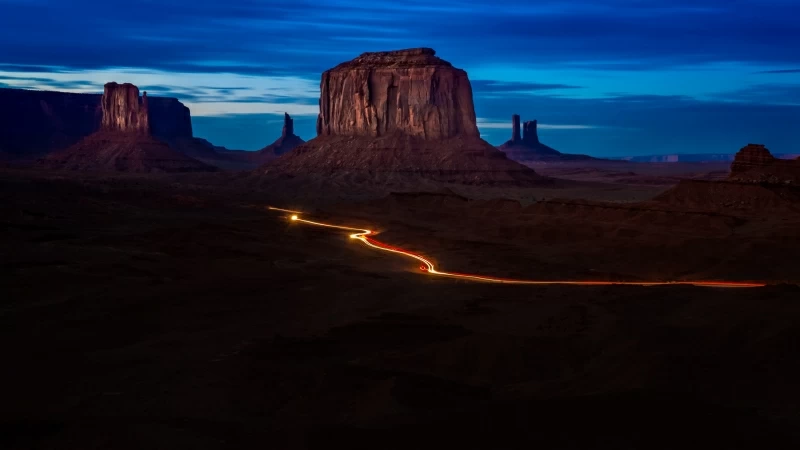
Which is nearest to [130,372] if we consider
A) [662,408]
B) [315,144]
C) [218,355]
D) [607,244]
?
[218,355]

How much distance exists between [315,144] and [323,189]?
35.2m

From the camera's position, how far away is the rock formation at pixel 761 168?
68.8 m

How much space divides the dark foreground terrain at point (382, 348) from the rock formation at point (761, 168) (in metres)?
22.4

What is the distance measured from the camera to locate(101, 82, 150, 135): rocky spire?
605ft

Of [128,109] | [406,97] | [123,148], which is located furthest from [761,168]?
[128,109]

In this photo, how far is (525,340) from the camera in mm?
22719

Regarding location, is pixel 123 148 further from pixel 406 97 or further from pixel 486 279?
pixel 486 279

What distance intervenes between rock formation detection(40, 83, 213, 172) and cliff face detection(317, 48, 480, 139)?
41.4m

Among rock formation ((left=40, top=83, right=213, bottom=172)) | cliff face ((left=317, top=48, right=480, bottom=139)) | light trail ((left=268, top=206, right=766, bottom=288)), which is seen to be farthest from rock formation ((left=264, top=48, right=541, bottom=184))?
light trail ((left=268, top=206, right=766, bottom=288))

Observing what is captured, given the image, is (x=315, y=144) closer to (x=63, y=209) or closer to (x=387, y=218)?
(x=387, y=218)

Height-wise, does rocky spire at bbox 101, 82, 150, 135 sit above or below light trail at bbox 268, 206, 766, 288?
above

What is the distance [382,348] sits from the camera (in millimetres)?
23188

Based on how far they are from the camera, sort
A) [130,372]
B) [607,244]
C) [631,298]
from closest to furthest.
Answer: [130,372] < [631,298] < [607,244]

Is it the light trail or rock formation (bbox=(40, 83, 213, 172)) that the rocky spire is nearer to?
rock formation (bbox=(40, 83, 213, 172))
